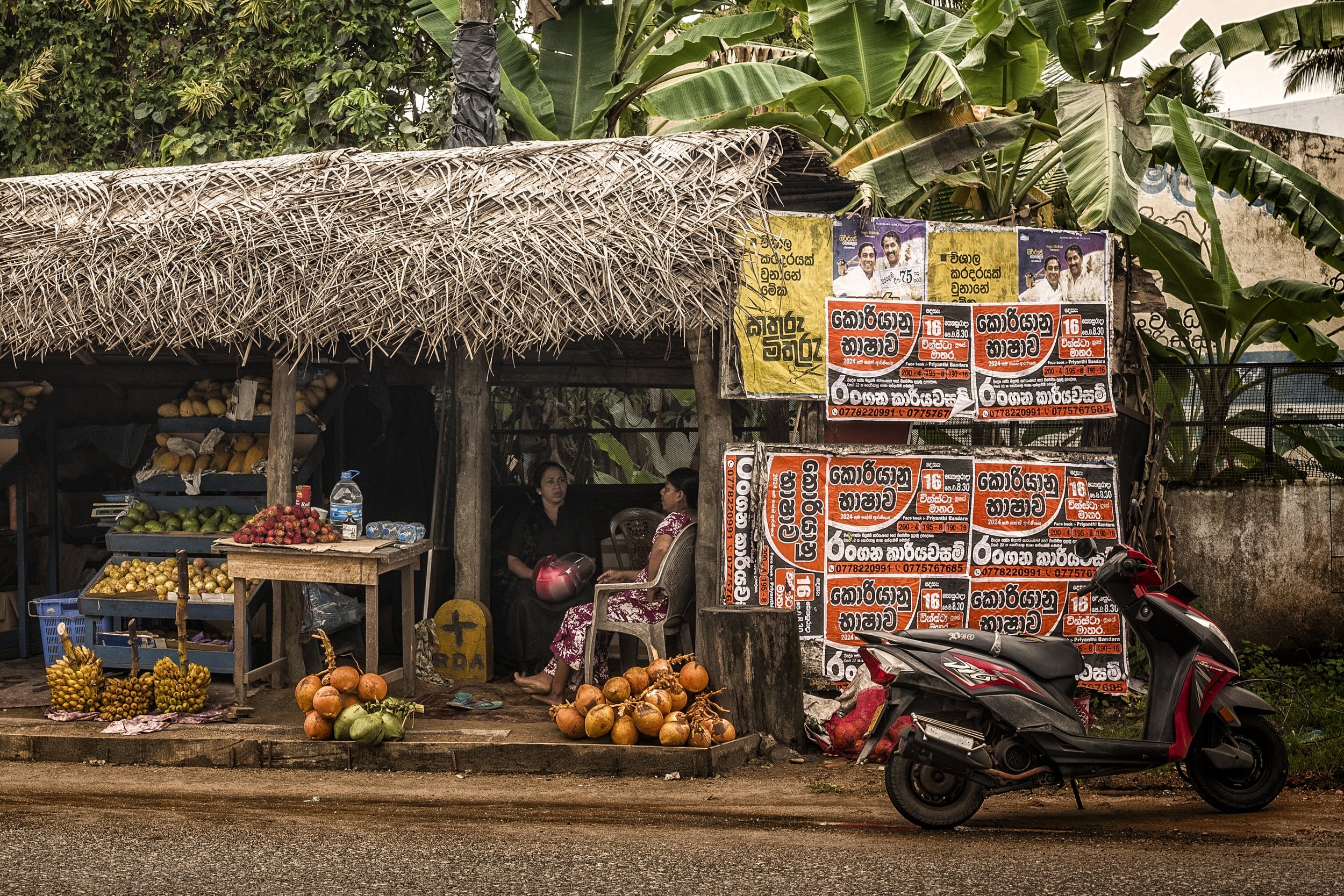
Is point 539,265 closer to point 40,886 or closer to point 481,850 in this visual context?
point 481,850

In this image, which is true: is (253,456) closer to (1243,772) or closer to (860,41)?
(860,41)

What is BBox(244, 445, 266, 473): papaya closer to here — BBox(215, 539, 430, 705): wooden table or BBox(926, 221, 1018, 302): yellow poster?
BBox(215, 539, 430, 705): wooden table

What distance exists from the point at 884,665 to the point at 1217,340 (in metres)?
5.56

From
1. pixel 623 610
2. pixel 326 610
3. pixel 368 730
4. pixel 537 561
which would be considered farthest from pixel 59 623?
pixel 623 610

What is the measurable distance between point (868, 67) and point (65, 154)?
9.60 metres

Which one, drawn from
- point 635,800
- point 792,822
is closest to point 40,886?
point 635,800

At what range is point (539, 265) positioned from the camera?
20.4 ft

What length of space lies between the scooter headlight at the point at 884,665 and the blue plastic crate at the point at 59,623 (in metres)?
5.17

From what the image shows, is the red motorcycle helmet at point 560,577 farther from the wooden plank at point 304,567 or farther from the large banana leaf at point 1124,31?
the large banana leaf at point 1124,31

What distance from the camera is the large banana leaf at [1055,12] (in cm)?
670

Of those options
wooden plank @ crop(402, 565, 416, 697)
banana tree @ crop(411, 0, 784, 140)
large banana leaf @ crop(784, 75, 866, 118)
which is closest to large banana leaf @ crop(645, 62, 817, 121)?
large banana leaf @ crop(784, 75, 866, 118)

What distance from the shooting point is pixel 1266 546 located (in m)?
8.03

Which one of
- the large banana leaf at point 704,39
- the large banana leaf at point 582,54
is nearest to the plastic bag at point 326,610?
the large banana leaf at point 582,54

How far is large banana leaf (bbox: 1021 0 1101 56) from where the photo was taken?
22.0ft
